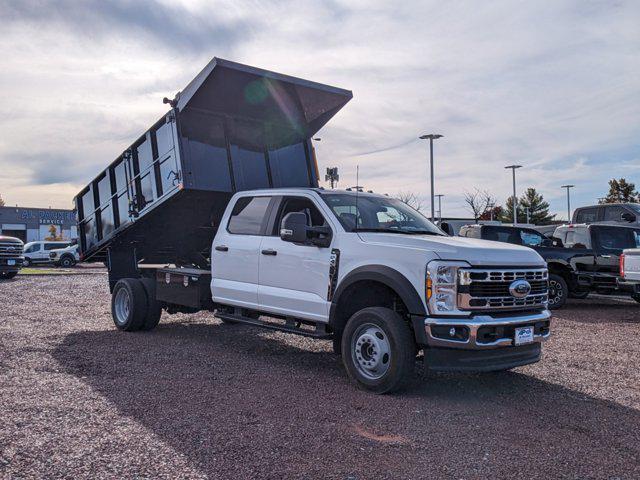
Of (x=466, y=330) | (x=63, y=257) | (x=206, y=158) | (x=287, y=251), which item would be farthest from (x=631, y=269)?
(x=63, y=257)

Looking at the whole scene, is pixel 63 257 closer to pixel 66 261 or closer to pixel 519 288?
pixel 66 261

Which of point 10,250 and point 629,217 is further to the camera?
point 10,250

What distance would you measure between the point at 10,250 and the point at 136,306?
1489cm

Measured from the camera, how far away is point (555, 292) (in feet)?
42.2

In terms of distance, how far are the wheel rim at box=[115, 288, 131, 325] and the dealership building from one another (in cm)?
6147

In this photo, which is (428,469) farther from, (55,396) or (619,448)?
(55,396)

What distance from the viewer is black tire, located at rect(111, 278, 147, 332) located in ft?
30.2

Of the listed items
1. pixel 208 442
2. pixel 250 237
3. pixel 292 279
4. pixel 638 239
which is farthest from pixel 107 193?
pixel 638 239

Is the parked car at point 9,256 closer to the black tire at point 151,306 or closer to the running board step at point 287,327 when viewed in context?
the black tire at point 151,306

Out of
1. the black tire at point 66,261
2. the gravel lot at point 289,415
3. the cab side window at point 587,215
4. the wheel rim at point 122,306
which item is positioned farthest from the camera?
the black tire at point 66,261

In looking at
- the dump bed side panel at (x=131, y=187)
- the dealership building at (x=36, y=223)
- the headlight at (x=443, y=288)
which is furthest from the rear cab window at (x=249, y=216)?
the dealership building at (x=36, y=223)

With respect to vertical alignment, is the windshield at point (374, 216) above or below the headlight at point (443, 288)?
above

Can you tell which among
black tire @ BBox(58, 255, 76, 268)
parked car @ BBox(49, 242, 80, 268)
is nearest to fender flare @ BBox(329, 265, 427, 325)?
parked car @ BBox(49, 242, 80, 268)

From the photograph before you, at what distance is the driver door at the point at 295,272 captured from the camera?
6371 millimetres
